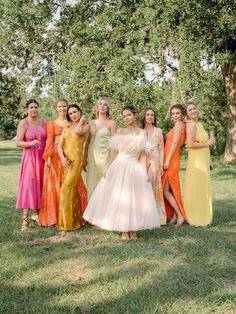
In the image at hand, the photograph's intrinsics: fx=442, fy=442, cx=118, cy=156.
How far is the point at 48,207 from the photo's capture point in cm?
839

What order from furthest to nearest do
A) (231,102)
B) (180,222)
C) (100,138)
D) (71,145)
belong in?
1. (231,102)
2. (180,222)
3. (100,138)
4. (71,145)

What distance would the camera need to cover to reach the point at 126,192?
7266 mm

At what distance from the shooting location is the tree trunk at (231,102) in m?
22.7

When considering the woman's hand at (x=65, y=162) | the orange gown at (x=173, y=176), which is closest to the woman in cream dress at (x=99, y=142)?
the woman's hand at (x=65, y=162)

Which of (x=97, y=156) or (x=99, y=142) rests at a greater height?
(x=99, y=142)

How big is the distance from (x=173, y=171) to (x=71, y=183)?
2.13m

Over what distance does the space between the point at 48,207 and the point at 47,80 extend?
1805 centimetres

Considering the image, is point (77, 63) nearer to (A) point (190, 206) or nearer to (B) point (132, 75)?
(B) point (132, 75)

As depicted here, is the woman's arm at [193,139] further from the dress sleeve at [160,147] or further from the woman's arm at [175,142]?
the dress sleeve at [160,147]

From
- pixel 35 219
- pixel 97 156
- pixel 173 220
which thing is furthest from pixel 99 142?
pixel 173 220

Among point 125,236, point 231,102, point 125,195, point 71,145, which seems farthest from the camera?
point 231,102

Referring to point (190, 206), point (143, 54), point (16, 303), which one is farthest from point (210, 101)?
point (16, 303)

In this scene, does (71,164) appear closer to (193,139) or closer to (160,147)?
(160,147)

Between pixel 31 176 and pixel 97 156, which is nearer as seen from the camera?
pixel 31 176
